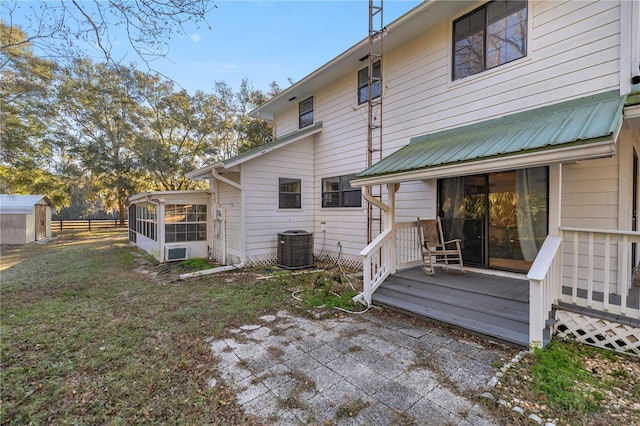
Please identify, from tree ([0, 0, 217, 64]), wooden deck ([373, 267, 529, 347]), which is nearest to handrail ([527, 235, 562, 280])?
wooden deck ([373, 267, 529, 347])

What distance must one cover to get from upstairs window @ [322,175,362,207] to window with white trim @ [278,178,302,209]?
32.6 inches

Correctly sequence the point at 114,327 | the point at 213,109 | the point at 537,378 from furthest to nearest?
1. the point at 213,109
2. the point at 114,327
3. the point at 537,378

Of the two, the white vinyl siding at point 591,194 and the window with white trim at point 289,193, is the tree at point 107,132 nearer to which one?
the window with white trim at point 289,193

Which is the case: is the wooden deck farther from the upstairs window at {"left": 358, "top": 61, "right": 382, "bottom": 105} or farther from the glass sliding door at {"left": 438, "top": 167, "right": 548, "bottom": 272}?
the upstairs window at {"left": 358, "top": 61, "right": 382, "bottom": 105}

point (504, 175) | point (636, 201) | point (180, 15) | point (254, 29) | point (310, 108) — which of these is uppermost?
point (310, 108)

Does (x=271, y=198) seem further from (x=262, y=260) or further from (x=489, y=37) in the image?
(x=489, y=37)

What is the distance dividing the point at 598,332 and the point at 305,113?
9.26 meters

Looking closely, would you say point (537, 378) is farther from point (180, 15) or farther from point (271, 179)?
point (271, 179)

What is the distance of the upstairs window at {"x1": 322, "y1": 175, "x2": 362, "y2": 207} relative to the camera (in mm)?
8055

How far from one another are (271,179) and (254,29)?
4.66 metres

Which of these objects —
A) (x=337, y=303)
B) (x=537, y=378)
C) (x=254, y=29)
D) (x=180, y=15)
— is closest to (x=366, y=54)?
(x=254, y=29)

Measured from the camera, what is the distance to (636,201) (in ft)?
15.3

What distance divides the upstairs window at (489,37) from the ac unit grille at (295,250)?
18.0 feet

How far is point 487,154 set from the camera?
3789 millimetres
